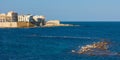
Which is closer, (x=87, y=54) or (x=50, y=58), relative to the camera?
(x=50, y=58)

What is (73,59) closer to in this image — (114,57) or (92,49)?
(114,57)

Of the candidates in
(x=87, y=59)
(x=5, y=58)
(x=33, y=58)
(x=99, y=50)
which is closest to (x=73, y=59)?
(x=87, y=59)

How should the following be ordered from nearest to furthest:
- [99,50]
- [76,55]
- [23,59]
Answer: [23,59] < [76,55] < [99,50]

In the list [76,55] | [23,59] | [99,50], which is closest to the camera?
[23,59]

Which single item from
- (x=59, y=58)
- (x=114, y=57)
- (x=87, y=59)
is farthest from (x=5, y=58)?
(x=114, y=57)

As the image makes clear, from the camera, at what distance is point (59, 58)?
2223 inches

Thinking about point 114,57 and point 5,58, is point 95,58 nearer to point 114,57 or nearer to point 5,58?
point 114,57

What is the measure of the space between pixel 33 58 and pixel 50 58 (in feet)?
7.53

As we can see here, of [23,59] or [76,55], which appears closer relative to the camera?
[23,59]

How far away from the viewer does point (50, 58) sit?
5647cm

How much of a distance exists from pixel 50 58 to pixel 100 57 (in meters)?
6.91

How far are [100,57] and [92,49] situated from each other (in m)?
10.7

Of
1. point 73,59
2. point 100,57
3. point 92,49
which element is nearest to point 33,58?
point 73,59

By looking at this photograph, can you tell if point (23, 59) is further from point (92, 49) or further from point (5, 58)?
point (92, 49)
